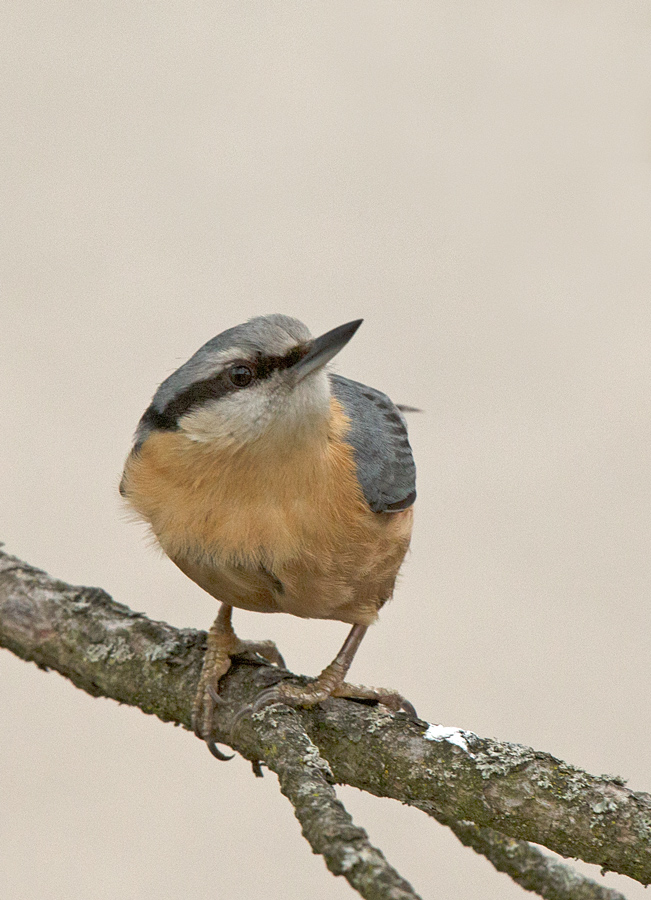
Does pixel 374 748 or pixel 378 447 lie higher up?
pixel 378 447

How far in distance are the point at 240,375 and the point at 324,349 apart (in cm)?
22

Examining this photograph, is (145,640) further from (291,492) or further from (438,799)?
(438,799)

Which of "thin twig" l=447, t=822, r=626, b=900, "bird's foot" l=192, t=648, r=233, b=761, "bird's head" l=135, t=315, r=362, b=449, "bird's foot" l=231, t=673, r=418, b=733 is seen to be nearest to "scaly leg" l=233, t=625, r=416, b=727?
"bird's foot" l=231, t=673, r=418, b=733

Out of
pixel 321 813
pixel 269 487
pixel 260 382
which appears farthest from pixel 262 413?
pixel 321 813

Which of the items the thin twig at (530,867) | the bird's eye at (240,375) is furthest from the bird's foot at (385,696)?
the bird's eye at (240,375)

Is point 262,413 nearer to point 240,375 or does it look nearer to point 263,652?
point 240,375

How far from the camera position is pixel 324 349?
2.33 meters

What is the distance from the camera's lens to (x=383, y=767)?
2410 millimetres

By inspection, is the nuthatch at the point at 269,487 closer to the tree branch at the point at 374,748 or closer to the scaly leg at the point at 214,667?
the scaly leg at the point at 214,667

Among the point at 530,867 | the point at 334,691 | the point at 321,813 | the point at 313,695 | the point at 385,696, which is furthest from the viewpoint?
the point at 385,696

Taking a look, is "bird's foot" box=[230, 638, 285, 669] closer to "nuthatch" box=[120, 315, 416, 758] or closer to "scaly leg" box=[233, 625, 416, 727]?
"nuthatch" box=[120, 315, 416, 758]

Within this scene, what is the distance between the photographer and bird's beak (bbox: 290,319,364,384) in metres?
2.31

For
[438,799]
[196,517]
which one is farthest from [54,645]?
[438,799]

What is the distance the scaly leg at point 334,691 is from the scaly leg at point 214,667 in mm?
143
